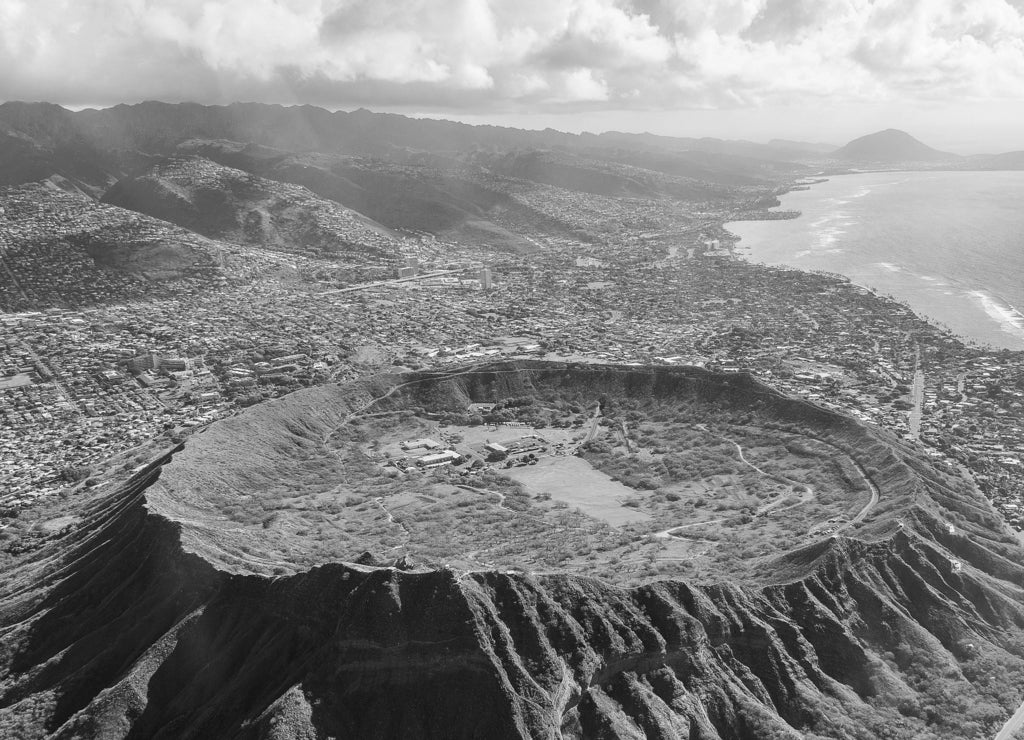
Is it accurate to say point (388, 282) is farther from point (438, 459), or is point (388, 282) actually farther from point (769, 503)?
point (769, 503)

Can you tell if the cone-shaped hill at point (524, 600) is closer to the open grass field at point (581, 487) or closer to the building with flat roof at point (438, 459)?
the open grass field at point (581, 487)

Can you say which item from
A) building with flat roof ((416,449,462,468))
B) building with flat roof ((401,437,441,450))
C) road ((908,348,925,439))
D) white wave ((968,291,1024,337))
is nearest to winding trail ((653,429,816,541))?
road ((908,348,925,439))

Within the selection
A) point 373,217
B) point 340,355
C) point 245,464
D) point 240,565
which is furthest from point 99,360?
point 373,217

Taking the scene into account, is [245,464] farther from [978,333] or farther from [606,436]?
[978,333]

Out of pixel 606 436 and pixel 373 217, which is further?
pixel 373 217

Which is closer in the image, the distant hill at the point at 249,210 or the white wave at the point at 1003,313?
the white wave at the point at 1003,313

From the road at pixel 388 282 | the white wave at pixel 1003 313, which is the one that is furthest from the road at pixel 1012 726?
the road at pixel 388 282

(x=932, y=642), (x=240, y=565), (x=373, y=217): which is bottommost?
(x=373, y=217)

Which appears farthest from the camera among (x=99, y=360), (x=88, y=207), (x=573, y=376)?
(x=88, y=207)
